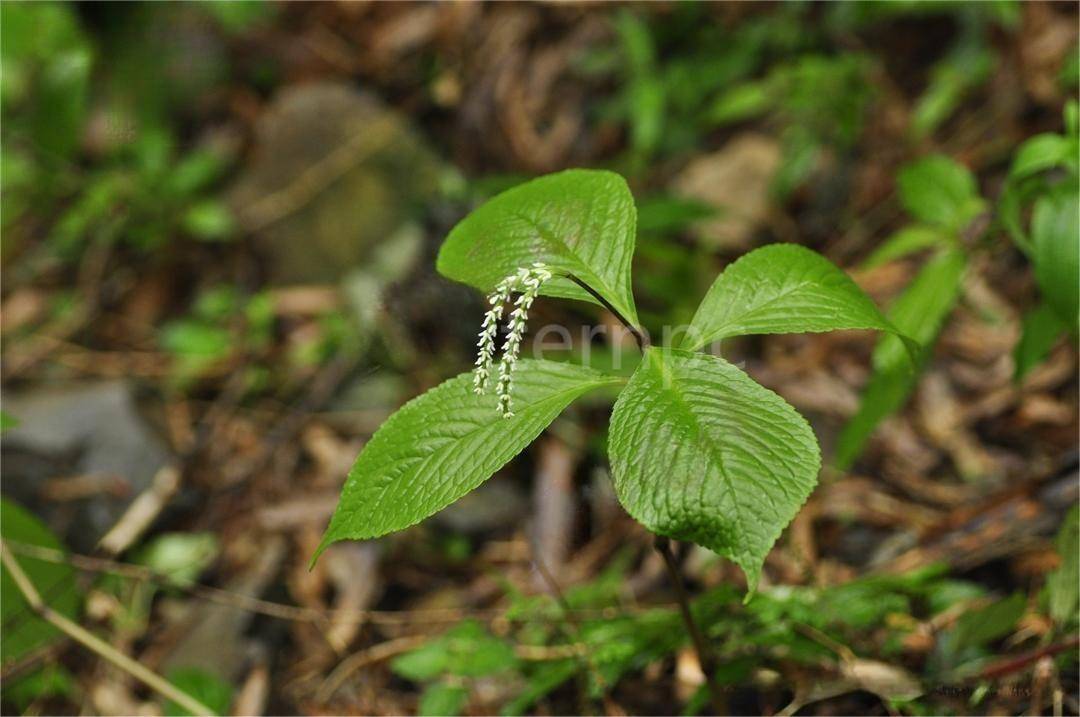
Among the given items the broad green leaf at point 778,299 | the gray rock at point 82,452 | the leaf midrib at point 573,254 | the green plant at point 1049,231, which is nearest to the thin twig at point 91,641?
the gray rock at point 82,452

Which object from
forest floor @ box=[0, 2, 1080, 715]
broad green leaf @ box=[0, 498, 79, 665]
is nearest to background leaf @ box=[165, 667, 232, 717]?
forest floor @ box=[0, 2, 1080, 715]

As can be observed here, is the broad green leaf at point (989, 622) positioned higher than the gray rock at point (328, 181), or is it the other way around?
the gray rock at point (328, 181)

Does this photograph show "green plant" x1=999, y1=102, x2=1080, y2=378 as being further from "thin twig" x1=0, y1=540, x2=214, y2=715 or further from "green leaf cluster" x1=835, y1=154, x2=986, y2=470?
"thin twig" x1=0, y1=540, x2=214, y2=715

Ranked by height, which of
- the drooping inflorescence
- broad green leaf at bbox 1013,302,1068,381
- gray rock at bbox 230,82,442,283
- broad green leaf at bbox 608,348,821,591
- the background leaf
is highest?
gray rock at bbox 230,82,442,283

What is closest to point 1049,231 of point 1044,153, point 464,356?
point 1044,153

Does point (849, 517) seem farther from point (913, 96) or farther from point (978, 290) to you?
point (913, 96)

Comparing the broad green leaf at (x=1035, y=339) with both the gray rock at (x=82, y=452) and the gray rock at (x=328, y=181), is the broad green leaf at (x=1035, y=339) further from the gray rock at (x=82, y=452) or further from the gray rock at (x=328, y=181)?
the gray rock at (x=82, y=452)

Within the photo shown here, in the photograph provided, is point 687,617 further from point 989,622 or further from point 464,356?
point 464,356
